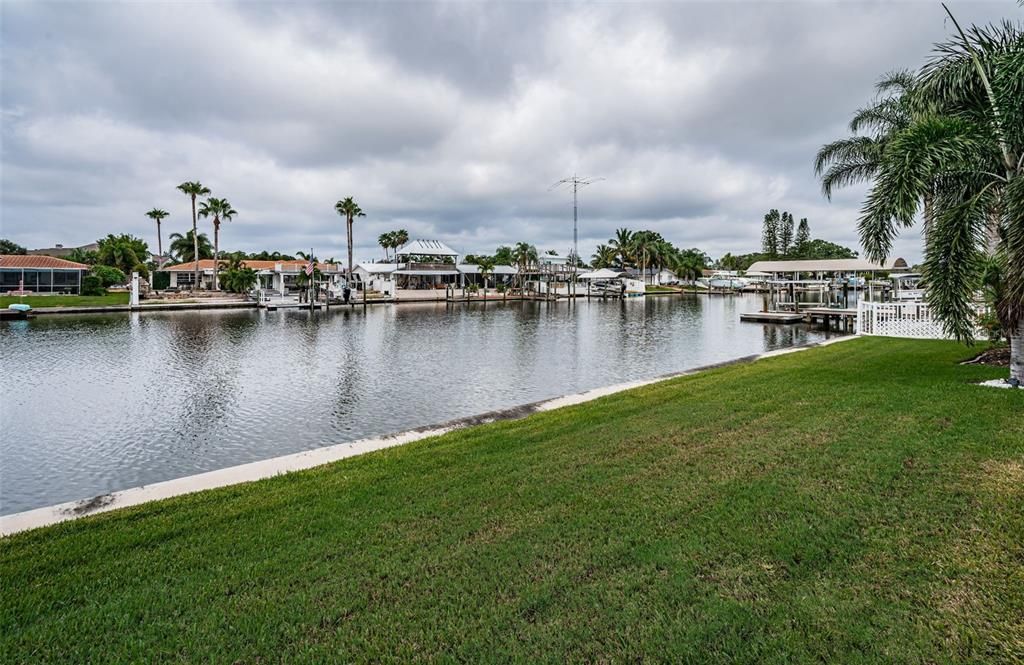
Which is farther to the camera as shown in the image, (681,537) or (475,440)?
(475,440)

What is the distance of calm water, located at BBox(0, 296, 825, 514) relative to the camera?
991cm

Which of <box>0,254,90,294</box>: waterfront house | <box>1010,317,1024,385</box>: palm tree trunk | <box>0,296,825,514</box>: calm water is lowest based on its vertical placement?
<box>0,296,825,514</box>: calm water

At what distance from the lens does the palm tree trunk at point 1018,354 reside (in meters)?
8.62

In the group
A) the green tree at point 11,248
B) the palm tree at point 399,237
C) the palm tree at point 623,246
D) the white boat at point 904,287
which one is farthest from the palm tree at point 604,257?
the green tree at point 11,248

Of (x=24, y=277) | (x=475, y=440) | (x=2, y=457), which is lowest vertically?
(x=2, y=457)

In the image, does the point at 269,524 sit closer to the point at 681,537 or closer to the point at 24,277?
the point at 681,537

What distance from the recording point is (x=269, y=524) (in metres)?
5.01

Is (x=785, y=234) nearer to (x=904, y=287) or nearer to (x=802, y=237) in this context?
(x=802, y=237)

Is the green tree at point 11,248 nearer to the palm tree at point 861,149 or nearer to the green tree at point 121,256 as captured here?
the green tree at point 121,256

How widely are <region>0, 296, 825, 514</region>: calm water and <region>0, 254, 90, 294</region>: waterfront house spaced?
64.5 feet

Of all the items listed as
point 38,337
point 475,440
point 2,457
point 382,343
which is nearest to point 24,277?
point 38,337

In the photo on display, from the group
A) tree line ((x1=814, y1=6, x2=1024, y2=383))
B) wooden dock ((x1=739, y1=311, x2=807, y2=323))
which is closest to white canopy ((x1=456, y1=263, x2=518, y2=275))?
wooden dock ((x1=739, y1=311, x2=807, y2=323))

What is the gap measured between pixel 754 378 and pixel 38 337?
3167cm

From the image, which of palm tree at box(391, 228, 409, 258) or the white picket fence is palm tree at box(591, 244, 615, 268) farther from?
the white picket fence
